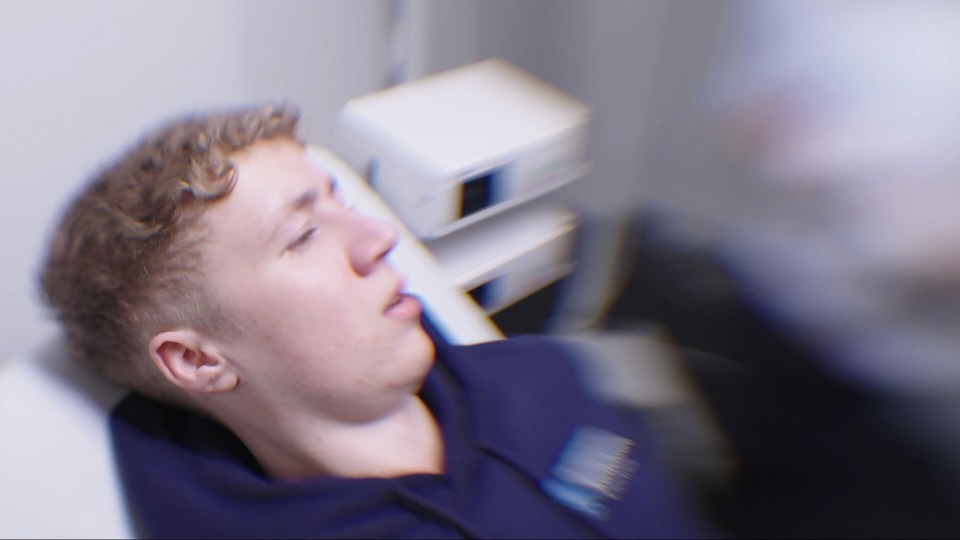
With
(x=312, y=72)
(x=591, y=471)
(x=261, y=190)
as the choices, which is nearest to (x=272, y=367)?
(x=261, y=190)

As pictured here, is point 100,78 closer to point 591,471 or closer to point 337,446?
point 337,446

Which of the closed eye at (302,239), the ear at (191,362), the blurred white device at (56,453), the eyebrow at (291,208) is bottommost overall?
the blurred white device at (56,453)

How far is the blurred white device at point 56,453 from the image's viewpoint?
65cm

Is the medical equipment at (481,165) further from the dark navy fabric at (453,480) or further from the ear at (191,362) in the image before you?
the ear at (191,362)

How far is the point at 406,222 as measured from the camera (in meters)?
1.14

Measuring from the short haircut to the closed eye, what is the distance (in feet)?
0.26

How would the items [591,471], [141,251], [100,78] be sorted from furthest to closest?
[100,78], [591,471], [141,251]

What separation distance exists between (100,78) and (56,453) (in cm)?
59

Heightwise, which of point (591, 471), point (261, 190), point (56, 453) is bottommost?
point (591, 471)

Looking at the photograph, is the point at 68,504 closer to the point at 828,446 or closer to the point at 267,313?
the point at 267,313

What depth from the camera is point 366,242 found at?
75cm

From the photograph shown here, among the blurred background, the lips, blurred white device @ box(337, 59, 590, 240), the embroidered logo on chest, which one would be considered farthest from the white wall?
the embroidered logo on chest

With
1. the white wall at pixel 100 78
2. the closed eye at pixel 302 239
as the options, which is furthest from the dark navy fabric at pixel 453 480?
the white wall at pixel 100 78

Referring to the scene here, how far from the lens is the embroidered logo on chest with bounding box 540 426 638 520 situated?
76cm
